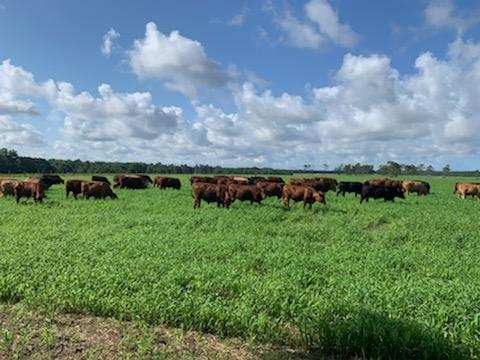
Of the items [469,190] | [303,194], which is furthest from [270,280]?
[469,190]

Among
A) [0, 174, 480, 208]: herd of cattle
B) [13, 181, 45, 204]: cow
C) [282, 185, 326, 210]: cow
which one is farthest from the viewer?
[13, 181, 45, 204]: cow

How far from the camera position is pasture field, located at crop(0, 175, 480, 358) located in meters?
7.65

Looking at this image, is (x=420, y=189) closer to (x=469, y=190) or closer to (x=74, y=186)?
(x=469, y=190)

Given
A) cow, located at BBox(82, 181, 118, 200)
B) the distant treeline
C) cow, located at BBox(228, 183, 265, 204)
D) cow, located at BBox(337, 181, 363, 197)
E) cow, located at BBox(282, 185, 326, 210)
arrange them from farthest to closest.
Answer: the distant treeline
cow, located at BBox(337, 181, 363, 197)
cow, located at BBox(82, 181, 118, 200)
cow, located at BBox(228, 183, 265, 204)
cow, located at BBox(282, 185, 326, 210)

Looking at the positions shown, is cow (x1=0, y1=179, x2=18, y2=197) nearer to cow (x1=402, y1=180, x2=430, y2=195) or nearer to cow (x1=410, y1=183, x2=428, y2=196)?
cow (x1=402, y1=180, x2=430, y2=195)

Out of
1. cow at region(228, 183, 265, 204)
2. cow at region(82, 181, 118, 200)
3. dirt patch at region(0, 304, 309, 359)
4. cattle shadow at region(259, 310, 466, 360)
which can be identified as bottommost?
dirt patch at region(0, 304, 309, 359)

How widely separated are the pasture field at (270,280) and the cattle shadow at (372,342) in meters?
0.02

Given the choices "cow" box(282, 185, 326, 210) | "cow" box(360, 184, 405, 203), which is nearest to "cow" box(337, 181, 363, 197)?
"cow" box(360, 184, 405, 203)

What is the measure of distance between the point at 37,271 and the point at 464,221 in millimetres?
18092

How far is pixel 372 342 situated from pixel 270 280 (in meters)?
3.28

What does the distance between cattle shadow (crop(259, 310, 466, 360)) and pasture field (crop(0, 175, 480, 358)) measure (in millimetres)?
17

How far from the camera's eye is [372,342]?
738 centimetres

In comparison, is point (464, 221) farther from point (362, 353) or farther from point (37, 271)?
point (37, 271)

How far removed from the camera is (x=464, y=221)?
71.3 ft
